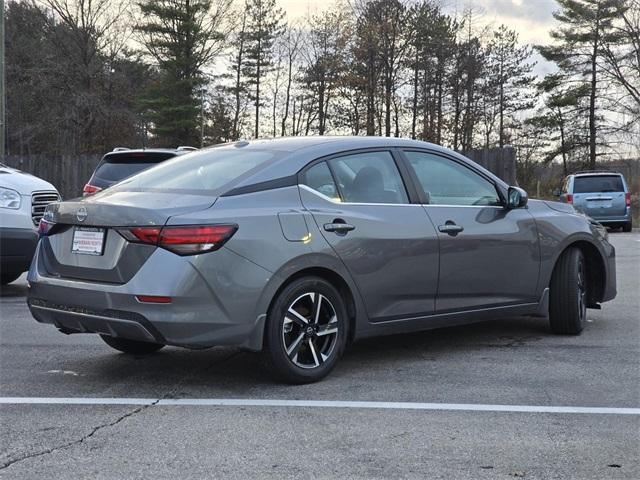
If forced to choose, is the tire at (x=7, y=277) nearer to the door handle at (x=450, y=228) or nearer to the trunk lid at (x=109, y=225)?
the trunk lid at (x=109, y=225)

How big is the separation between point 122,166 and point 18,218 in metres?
3.37

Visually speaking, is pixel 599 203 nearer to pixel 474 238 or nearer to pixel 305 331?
pixel 474 238

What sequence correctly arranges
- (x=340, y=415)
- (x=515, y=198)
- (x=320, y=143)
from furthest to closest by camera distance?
(x=515, y=198) → (x=320, y=143) → (x=340, y=415)

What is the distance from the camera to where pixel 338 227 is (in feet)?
16.3

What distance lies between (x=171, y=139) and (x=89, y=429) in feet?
128

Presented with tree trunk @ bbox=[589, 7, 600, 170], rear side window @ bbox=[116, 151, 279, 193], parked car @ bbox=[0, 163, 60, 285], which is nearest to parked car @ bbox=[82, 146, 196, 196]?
parked car @ bbox=[0, 163, 60, 285]

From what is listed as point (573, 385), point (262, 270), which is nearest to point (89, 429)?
point (262, 270)

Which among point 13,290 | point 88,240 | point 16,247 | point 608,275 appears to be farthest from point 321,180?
point 13,290

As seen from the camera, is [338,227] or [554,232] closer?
[338,227]

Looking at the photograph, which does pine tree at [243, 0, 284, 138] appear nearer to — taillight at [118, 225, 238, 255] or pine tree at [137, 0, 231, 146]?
pine tree at [137, 0, 231, 146]

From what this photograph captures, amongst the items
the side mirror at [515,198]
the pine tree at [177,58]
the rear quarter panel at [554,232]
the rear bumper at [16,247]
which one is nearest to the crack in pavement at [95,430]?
the side mirror at [515,198]

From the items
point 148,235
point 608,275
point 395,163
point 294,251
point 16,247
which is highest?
point 395,163

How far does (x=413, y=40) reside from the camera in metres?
42.0

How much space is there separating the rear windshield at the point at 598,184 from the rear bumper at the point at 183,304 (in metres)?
18.5
